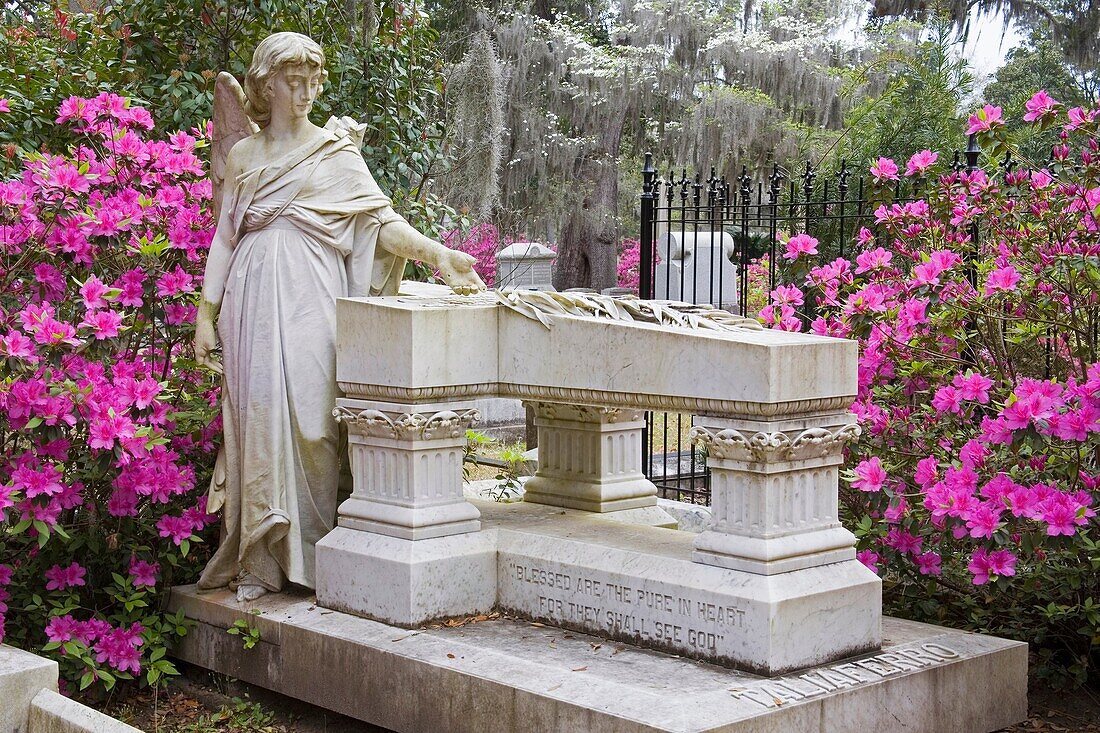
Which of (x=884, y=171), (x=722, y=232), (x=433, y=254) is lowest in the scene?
(x=433, y=254)

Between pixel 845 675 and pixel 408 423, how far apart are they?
5.47 feet

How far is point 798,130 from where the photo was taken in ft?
65.2

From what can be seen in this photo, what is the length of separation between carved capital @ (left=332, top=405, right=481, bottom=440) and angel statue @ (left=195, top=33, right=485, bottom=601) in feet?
0.97

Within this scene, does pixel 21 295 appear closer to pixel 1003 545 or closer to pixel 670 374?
pixel 670 374

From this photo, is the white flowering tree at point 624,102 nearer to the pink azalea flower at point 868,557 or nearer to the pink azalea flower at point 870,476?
the pink azalea flower at point 868,557

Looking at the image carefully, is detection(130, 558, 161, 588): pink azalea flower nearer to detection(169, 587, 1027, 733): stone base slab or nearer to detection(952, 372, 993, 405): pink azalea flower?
detection(169, 587, 1027, 733): stone base slab

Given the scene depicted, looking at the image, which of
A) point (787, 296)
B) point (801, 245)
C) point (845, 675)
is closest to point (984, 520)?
point (845, 675)

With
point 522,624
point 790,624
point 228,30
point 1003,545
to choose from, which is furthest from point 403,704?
point 228,30

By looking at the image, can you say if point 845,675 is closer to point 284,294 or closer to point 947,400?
point 947,400

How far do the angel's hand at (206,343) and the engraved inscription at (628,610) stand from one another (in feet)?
4.67

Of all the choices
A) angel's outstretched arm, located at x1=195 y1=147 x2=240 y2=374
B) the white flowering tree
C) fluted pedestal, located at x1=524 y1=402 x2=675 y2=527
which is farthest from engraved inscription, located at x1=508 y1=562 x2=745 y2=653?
the white flowering tree

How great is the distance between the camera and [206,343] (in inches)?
211

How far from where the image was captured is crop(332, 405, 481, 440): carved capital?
15.9ft

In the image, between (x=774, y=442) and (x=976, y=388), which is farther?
(x=976, y=388)
